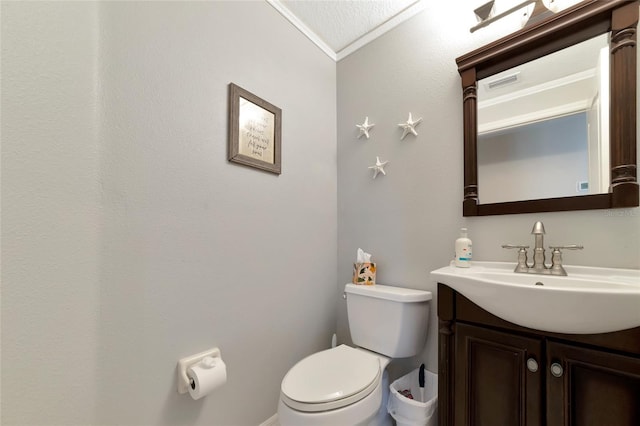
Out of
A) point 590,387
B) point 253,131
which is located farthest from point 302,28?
point 590,387

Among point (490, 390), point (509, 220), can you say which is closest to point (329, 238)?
point (509, 220)

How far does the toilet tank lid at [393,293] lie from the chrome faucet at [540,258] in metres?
0.42

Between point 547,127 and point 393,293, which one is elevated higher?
point 547,127

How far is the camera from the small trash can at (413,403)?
1.13m

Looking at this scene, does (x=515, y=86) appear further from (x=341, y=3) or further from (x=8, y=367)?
(x=8, y=367)

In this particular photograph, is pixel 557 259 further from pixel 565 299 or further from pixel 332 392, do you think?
pixel 332 392

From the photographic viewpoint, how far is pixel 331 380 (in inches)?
41.7

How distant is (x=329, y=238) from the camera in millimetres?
1784

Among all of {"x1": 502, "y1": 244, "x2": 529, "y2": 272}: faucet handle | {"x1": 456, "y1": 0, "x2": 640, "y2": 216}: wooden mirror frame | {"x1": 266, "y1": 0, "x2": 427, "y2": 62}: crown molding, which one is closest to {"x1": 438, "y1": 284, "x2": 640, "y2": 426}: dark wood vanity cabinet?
{"x1": 502, "y1": 244, "x2": 529, "y2": 272}: faucet handle

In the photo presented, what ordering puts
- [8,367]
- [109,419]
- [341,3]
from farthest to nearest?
[341,3] < [109,419] < [8,367]

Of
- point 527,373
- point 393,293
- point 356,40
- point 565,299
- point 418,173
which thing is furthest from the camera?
point 356,40

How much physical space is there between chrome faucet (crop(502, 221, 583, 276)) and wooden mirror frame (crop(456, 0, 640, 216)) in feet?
0.46

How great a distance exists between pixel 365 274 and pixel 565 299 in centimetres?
93

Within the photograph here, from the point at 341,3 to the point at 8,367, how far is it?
6.69 ft
